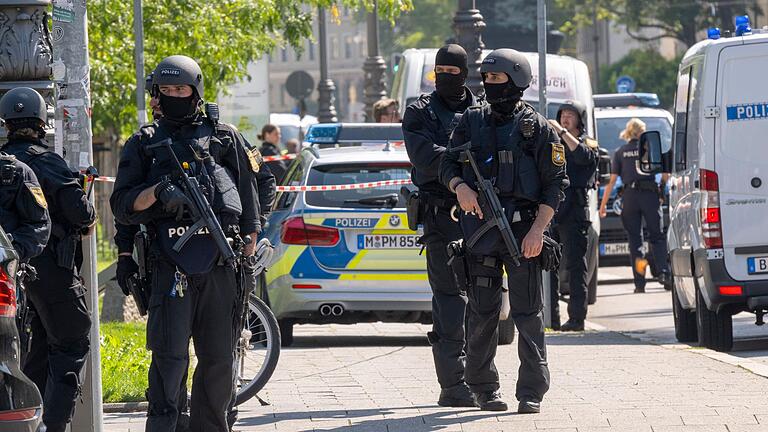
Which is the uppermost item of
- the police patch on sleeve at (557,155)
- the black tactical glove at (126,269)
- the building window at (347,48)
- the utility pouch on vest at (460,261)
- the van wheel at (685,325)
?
the building window at (347,48)

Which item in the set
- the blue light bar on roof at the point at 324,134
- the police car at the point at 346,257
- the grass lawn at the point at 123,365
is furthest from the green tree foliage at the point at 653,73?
the grass lawn at the point at 123,365

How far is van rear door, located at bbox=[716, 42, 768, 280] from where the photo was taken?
36.4 ft

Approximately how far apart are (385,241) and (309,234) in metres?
0.56

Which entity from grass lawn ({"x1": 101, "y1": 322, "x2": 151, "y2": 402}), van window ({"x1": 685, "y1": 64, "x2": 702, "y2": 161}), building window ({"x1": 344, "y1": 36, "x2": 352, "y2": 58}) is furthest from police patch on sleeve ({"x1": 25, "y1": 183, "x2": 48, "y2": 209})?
building window ({"x1": 344, "y1": 36, "x2": 352, "y2": 58})

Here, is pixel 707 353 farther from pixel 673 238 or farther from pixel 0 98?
pixel 0 98

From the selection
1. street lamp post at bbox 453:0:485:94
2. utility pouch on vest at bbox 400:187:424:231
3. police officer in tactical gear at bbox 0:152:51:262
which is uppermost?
street lamp post at bbox 453:0:485:94

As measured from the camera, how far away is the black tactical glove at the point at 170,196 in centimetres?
687

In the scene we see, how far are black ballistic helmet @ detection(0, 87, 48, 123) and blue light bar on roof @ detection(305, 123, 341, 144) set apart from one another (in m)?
7.03

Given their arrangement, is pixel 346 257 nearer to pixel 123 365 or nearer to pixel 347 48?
pixel 123 365

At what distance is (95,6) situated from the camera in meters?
17.3

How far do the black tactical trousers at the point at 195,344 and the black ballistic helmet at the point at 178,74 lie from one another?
757 millimetres

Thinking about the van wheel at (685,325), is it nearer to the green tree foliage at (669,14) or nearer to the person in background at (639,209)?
the person in background at (639,209)

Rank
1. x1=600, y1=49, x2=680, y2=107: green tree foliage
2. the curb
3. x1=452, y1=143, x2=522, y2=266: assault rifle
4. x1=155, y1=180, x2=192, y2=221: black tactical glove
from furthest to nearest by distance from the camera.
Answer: x1=600, y1=49, x2=680, y2=107: green tree foliage < the curb < x1=452, y1=143, x2=522, y2=266: assault rifle < x1=155, y1=180, x2=192, y2=221: black tactical glove

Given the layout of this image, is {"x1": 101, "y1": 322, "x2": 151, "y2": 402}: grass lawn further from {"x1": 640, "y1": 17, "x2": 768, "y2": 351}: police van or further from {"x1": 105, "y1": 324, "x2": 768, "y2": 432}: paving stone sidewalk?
{"x1": 640, "y1": 17, "x2": 768, "y2": 351}: police van
